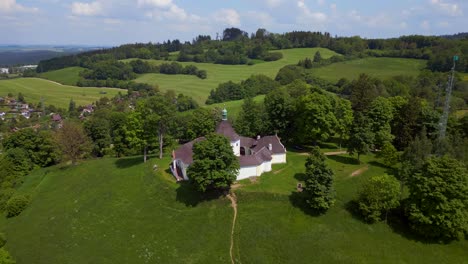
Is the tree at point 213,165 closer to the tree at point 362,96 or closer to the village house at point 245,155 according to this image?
the village house at point 245,155

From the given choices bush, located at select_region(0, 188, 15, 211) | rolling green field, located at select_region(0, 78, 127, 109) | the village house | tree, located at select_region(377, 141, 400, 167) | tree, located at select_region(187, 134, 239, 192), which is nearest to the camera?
tree, located at select_region(187, 134, 239, 192)

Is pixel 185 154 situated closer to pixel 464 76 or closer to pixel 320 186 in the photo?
pixel 320 186

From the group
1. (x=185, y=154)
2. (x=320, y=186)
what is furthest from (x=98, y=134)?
(x=320, y=186)

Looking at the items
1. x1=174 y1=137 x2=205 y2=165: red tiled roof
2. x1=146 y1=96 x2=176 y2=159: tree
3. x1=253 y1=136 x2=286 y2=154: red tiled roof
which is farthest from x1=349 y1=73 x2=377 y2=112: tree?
x1=146 y1=96 x2=176 y2=159: tree

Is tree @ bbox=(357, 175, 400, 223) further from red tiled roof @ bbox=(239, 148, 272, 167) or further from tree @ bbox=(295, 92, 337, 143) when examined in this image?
tree @ bbox=(295, 92, 337, 143)

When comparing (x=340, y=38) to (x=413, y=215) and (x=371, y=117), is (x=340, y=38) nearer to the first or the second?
(x=371, y=117)

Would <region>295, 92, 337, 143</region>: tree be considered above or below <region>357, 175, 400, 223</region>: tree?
above
